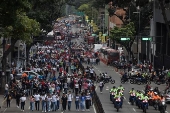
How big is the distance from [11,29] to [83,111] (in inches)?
441

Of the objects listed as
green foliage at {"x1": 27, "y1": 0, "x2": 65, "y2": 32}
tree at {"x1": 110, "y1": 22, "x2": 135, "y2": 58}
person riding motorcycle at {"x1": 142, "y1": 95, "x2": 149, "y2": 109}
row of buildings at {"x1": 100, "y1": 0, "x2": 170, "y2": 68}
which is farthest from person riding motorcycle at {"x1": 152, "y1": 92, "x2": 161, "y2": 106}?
tree at {"x1": 110, "y1": 22, "x2": 135, "y2": 58}

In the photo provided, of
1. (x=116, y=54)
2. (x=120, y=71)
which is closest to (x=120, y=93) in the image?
(x=120, y=71)

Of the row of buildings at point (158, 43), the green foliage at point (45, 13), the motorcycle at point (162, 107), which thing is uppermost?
the green foliage at point (45, 13)

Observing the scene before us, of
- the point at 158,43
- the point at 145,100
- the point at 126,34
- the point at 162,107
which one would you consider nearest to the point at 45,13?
the point at 158,43

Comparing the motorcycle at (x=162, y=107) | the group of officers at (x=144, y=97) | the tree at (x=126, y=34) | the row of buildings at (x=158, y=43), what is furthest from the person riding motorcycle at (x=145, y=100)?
the tree at (x=126, y=34)

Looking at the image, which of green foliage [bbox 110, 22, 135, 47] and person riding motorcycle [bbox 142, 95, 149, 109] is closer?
person riding motorcycle [bbox 142, 95, 149, 109]

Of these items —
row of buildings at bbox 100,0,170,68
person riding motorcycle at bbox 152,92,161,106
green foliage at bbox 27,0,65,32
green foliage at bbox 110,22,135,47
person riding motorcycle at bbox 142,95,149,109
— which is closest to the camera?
person riding motorcycle at bbox 142,95,149,109

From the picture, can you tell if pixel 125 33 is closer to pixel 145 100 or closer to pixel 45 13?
pixel 45 13

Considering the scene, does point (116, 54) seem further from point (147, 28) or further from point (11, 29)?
point (11, 29)

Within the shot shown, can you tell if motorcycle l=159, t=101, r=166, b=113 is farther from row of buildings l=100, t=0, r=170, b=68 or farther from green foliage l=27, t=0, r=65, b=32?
row of buildings l=100, t=0, r=170, b=68

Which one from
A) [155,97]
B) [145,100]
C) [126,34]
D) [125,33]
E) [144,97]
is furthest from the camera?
[125,33]

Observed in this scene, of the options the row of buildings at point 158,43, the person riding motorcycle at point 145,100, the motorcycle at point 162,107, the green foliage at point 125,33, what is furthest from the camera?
A: the green foliage at point 125,33

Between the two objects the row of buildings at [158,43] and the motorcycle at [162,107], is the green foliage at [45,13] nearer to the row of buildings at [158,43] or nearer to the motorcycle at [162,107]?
the row of buildings at [158,43]

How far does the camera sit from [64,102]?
40406mm
